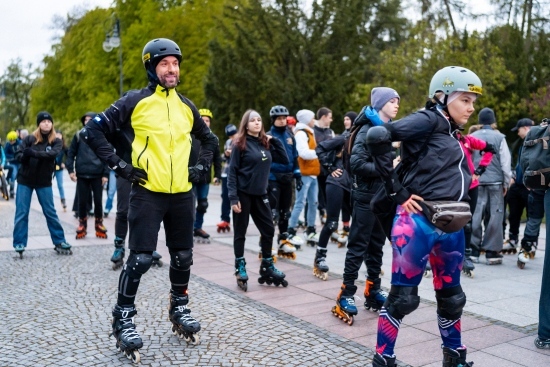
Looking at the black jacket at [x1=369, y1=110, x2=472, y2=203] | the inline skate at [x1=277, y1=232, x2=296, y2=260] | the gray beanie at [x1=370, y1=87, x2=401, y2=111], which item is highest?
the gray beanie at [x1=370, y1=87, x2=401, y2=111]

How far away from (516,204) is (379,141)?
23.2 feet

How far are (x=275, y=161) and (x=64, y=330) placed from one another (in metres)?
3.60

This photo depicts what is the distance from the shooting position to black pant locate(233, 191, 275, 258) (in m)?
6.83

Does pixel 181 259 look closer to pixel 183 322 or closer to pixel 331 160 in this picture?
pixel 183 322

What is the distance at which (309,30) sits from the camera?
2392 centimetres

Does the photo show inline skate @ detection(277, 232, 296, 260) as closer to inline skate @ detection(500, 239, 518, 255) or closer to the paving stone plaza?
the paving stone plaza

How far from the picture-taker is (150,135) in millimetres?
4586

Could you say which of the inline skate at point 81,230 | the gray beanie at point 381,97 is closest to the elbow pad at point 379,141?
the gray beanie at point 381,97

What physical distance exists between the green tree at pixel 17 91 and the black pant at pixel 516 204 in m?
67.8

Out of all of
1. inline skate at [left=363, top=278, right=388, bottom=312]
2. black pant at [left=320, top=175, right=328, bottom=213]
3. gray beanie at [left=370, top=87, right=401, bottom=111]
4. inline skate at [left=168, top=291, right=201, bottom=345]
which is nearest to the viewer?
inline skate at [left=168, top=291, right=201, bottom=345]

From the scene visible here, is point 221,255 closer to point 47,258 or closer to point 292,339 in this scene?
point 47,258

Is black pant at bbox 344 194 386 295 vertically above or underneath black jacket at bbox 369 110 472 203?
underneath

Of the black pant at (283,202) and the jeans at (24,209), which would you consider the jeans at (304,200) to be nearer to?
the black pant at (283,202)

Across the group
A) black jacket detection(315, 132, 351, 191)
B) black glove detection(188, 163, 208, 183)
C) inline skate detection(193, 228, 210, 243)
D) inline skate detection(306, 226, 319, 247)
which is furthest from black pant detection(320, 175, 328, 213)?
black glove detection(188, 163, 208, 183)
